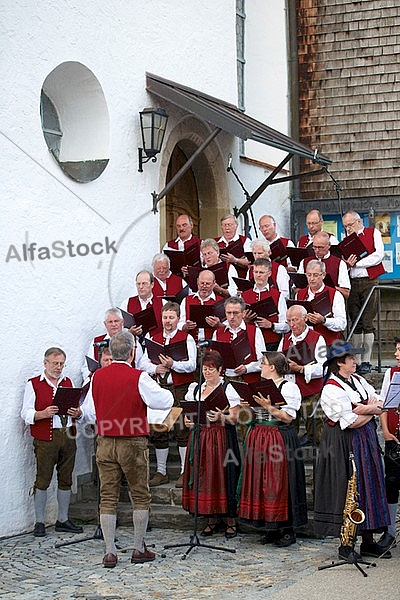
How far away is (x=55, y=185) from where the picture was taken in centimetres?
977

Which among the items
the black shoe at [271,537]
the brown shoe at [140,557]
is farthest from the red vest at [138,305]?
the brown shoe at [140,557]

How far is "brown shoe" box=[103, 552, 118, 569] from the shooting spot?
7754 mm

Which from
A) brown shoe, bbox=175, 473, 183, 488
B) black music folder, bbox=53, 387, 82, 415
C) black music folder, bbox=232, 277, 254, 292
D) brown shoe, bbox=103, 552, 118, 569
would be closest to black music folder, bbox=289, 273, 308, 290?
black music folder, bbox=232, 277, 254, 292

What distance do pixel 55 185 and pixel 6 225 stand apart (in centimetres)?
84

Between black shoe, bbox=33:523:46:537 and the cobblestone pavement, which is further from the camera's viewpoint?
black shoe, bbox=33:523:46:537

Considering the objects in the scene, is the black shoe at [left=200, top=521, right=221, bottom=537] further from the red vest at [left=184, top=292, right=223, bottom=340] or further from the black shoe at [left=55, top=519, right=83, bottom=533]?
the red vest at [left=184, top=292, right=223, bottom=340]

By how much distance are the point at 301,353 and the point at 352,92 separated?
6.29 metres

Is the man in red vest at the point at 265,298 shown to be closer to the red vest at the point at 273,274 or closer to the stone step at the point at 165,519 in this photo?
the red vest at the point at 273,274

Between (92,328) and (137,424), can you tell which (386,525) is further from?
(92,328)

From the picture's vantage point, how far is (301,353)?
9.23 m

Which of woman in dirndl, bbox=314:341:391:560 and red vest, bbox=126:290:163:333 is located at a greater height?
red vest, bbox=126:290:163:333

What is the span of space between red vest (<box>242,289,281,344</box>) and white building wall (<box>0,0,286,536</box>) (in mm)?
1433

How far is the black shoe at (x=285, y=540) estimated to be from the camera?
8.40 m

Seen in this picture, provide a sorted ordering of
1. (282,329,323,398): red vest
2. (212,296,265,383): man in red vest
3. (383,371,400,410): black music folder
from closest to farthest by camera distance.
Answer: (383,371,400,410): black music folder → (282,329,323,398): red vest → (212,296,265,383): man in red vest
